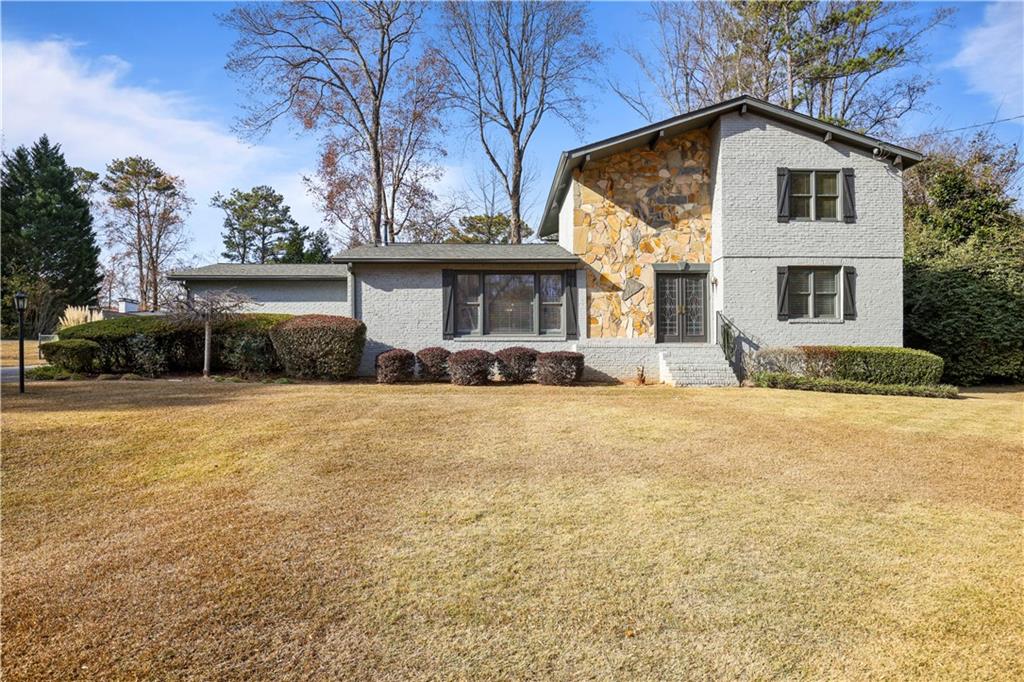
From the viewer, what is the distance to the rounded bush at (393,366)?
40.7ft

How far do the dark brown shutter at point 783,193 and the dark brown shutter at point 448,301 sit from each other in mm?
8389

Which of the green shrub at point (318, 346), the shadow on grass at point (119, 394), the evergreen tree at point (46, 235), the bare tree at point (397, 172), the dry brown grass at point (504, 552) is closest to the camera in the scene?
the dry brown grass at point (504, 552)

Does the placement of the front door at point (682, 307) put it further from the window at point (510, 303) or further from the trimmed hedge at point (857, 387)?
the trimmed hedge at point (857, 387)

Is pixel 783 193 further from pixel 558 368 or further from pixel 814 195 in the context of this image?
pixel 558 368

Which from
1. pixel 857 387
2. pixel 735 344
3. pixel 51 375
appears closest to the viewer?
pixel 857 387

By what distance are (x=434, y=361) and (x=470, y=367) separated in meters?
1.01

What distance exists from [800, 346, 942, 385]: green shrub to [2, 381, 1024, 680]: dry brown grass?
511 centimetres

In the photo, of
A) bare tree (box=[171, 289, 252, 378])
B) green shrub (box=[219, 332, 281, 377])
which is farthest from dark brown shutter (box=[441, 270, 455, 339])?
bare tree (box=[171, 289, 252, 378])

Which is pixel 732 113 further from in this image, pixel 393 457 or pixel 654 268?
pixel 393 457

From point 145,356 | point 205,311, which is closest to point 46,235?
point 145,356

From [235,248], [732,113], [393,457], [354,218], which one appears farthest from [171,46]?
[235,248]

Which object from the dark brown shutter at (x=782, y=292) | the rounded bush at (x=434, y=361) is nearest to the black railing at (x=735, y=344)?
the dark brown shutter at (x=782, y=292)

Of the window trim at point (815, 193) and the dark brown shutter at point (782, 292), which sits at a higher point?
the window trim at point (815, 193)

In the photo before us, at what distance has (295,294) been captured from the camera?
15836 mm
